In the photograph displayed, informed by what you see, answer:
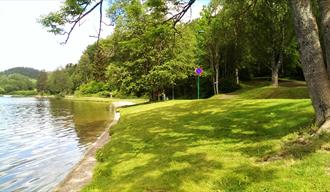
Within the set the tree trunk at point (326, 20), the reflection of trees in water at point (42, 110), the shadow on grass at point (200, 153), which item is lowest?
the reflection of trees in water at point (42, 110)

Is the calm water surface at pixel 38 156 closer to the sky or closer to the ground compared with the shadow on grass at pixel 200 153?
closer to the ground

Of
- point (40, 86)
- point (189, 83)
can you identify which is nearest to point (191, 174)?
point (189, 83)

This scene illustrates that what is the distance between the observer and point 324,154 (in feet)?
21.8

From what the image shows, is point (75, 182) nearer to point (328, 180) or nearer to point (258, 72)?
point (328, 180)

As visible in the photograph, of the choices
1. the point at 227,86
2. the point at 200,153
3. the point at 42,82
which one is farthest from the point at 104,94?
the point at 200,153

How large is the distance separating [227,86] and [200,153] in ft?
125

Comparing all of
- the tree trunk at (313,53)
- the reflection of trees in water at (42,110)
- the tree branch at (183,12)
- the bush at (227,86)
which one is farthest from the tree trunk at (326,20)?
the bush at (227,86)

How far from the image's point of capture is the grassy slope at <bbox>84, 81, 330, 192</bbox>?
6.23m

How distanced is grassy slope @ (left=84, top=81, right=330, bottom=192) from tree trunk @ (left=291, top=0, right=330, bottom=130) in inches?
37.1

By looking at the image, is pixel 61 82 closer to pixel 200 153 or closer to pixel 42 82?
pixel 42 82

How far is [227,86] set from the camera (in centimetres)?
4594

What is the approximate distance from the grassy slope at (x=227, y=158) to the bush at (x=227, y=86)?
3292cm

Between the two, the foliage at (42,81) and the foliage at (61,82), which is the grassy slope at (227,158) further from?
the foliage at (42,81)

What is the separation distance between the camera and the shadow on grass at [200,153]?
22.1 feet
